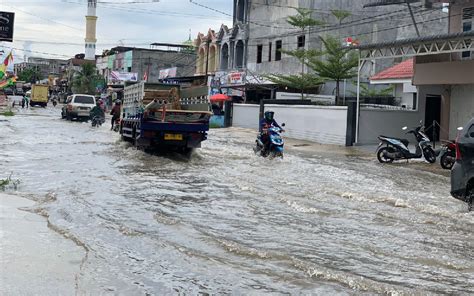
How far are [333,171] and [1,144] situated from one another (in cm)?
1045

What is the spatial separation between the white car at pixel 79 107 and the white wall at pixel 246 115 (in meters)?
9.55

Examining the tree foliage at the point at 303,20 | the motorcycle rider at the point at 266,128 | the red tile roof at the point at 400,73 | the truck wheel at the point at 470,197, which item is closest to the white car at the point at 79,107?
the tree foliage at the point at 303,20

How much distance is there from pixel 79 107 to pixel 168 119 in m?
21.2

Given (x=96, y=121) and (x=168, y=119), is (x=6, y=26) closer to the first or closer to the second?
(x=96, y=121)

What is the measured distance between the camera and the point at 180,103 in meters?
18.8

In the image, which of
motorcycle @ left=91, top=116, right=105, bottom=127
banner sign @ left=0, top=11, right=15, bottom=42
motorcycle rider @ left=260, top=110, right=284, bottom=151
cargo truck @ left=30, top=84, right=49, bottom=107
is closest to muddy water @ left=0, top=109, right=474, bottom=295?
motorcycle rider @ left=260, top=110, right=284, bottom=151

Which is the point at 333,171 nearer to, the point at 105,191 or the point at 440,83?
the point at 105,191

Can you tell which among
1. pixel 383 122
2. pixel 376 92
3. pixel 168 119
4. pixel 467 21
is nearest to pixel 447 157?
pixel 168 119

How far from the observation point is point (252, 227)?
7.77 metres

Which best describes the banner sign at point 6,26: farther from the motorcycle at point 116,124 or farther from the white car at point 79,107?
the white car at point 79,107

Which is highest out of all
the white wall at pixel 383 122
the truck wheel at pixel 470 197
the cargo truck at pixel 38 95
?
the cargo truck at pixel 38 95

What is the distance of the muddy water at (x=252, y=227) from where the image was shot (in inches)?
215

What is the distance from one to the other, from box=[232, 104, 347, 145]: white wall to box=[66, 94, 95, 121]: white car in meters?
11.6

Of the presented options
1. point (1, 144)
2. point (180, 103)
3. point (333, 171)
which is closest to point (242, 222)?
point (333, 171)
